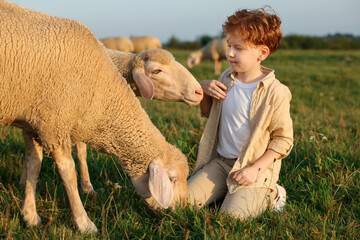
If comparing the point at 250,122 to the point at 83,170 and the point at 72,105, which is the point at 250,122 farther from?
the point at 83,170

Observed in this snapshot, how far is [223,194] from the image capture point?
312cm

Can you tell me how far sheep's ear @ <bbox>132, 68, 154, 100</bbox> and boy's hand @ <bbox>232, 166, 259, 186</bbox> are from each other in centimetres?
86

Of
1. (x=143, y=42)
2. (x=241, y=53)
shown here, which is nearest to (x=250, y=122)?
(x=241, y=53)

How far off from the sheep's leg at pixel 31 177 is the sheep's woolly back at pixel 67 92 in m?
Answer: 0.29

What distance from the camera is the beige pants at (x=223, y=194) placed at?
2.72m

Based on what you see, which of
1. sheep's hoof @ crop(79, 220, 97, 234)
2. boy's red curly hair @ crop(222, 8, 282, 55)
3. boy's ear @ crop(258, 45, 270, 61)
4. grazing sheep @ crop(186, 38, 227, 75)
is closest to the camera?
sheep's hoof @ crop(79, 220, 97, 234)

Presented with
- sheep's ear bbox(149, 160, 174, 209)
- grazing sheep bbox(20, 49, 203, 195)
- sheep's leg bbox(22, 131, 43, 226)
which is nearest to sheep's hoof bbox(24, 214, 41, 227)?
sheep's leg bbox(22, 131, 43, 226)

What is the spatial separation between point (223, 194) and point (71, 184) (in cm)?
118

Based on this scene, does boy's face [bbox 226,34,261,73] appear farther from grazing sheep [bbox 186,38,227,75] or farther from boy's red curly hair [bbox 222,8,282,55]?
grazing sheep [bbox 186,38,227,75]

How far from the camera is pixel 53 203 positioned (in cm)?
282

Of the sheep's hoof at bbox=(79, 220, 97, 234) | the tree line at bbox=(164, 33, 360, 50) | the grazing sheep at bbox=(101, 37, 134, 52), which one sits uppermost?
the sheep's hoof at bbox=(79, 220, 97, 234)

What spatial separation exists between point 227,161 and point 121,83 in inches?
40.3

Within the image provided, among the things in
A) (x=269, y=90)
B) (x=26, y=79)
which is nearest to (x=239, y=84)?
(x=269, y=90)

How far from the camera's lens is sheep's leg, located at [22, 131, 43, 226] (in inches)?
110
